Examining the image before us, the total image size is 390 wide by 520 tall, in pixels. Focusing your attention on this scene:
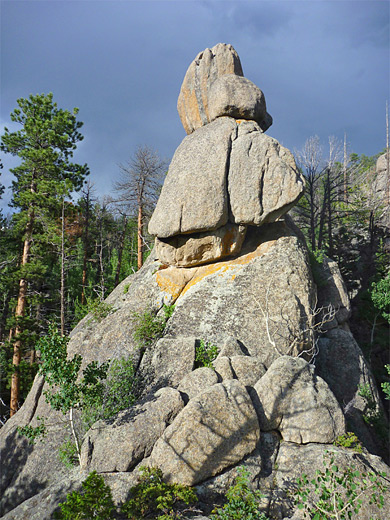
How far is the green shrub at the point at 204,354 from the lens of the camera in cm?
1042

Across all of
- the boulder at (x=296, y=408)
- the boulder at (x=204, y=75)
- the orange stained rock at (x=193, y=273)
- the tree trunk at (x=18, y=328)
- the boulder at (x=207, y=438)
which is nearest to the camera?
the boulder at (x=207, y=438)

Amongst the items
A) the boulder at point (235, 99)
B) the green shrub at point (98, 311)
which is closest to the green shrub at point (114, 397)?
the green shrub at point (98, 311)

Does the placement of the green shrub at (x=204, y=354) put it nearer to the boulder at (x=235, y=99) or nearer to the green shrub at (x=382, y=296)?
the green shrub at (x=382, y=296)

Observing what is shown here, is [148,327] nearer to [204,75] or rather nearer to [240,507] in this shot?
[240,507]

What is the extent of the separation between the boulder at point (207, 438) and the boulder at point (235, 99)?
11104 millimetres

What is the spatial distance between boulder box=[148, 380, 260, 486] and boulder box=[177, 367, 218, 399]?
2.61 feet

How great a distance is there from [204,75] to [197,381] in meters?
13.3

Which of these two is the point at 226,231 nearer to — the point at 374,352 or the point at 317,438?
the point at 317,438

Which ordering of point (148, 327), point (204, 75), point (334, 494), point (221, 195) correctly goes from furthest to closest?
point (204, 75) < point (221, 195) < point (148, 327) < point (334, 494)

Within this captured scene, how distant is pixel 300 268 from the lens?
12.7 m

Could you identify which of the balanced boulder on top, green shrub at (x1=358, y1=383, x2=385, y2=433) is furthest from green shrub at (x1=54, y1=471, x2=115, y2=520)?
green shrub at (x1=358, y1=383, x2=385, y2=433)

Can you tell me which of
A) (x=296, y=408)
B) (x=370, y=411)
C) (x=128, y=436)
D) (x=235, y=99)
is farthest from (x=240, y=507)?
(x=235, y=99)

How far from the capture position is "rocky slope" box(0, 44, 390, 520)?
24.9ft

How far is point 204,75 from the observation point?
15891 mm
